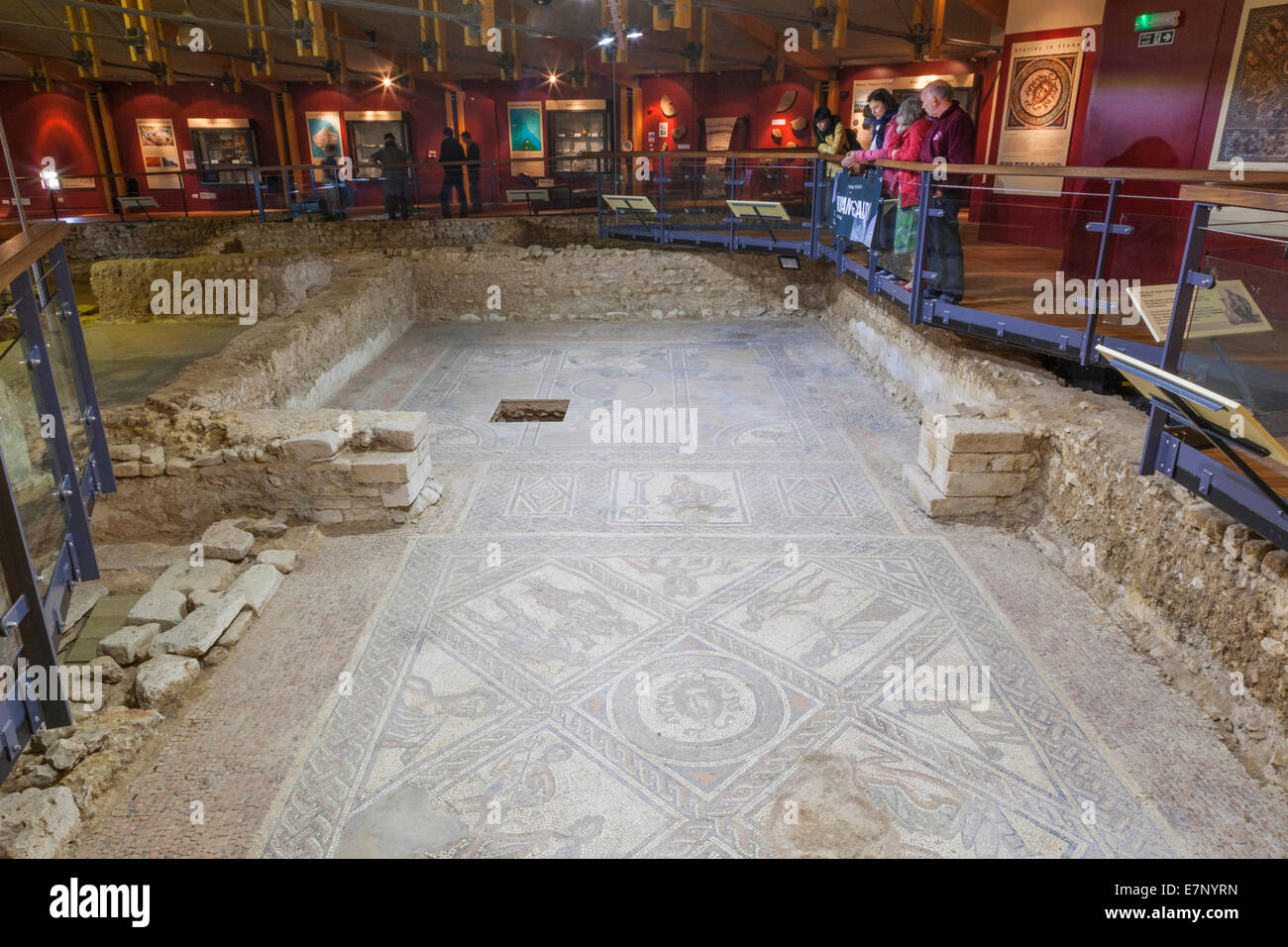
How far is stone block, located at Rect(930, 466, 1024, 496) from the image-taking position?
4750mm

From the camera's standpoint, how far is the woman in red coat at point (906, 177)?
5.90 meters

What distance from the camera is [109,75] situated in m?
14.1

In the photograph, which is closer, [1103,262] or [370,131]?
[1103,262]

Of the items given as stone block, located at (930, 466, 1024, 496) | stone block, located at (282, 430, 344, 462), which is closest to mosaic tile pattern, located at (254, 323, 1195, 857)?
stone block, located at (930, 466, 1024, 496)

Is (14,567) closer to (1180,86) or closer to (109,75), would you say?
(1180,86)

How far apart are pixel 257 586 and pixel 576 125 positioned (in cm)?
1364

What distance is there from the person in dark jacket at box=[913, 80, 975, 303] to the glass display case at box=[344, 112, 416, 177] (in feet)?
39.8

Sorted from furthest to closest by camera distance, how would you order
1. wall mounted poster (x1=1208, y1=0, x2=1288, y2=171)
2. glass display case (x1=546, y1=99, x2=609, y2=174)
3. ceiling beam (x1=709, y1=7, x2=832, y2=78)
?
glass display case (x1=546, y1=99, x2=609, y2=174) < ceiling beam (x1=709, y1=7, x2=832, y2=78) < wall mounted poster (x1=1208, y1=0, x2=1288, y2=171)

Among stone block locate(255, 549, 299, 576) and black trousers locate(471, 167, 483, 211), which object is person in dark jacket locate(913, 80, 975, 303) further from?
black trousers locate(471, 167, 483, 211)

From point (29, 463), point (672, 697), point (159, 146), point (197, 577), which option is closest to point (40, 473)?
point (29, 463)

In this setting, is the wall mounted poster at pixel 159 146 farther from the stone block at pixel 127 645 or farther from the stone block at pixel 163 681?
the stone block at pixel 163 681

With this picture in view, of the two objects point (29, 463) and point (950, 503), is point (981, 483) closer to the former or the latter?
point (950, 503)

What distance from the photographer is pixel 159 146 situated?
593 inches

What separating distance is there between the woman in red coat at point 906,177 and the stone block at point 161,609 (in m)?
5.22
